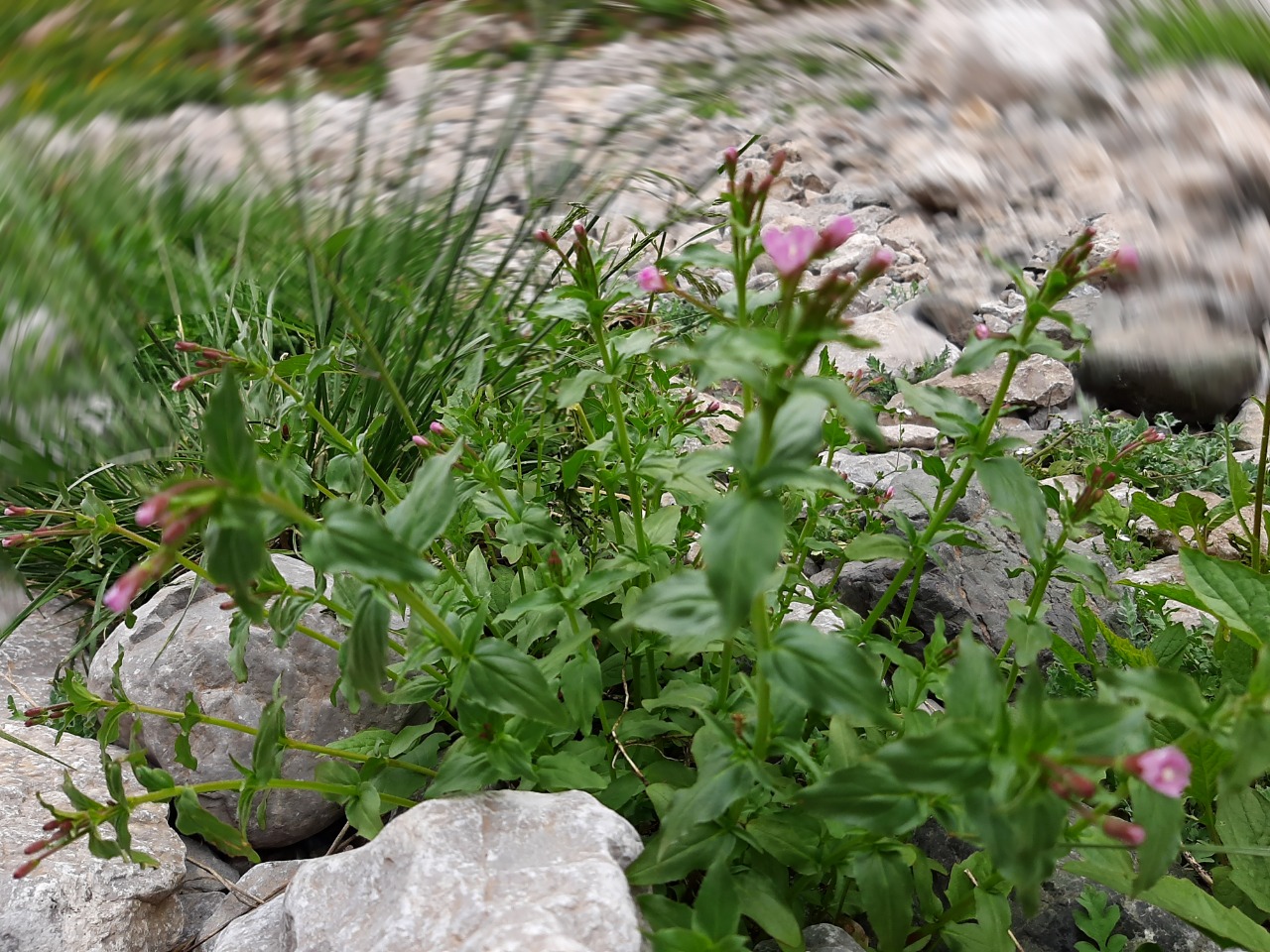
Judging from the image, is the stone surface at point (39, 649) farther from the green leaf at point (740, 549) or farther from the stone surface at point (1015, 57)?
the stone surface at point (1015, 57)

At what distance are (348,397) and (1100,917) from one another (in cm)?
183

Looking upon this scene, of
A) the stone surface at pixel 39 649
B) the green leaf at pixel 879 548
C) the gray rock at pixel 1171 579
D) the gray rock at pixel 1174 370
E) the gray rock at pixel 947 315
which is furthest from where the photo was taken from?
the gray rock at pixel 947 315

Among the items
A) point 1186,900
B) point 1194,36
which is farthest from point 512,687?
point 1194,36

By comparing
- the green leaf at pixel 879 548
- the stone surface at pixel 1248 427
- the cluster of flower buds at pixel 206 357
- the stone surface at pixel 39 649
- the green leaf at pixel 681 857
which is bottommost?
the stone surface at pixel 39 649

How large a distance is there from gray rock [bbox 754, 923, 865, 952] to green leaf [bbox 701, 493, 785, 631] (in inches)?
28.2

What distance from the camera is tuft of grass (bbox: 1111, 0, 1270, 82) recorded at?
4.09 m

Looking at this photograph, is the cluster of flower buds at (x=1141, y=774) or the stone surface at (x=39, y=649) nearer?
the cluster of flower buds at (x=1141, y=774)

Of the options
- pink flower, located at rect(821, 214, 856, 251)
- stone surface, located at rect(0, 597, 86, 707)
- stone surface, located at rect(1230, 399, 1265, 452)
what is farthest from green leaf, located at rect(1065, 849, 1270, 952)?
stone surface, located at rect(0, 597, 86, 707)

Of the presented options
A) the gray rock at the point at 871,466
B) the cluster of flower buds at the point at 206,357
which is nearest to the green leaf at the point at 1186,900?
the gray rock at the point at 871,466

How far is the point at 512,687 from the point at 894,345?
238 centimetres

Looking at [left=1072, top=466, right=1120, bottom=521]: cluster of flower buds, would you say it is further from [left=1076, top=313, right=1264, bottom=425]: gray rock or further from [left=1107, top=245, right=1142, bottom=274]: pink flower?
[left=1076, top=313, right=1264, bottom=425]: gray rock

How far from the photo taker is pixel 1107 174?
390cm

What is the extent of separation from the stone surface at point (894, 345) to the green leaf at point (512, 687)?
2066 mm

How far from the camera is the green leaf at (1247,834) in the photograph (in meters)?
1.37
